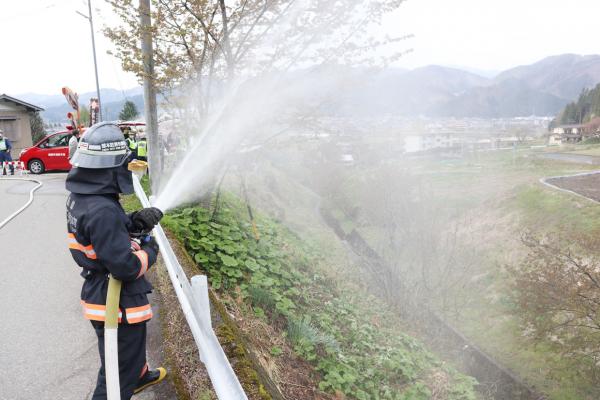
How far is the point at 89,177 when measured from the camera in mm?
2814

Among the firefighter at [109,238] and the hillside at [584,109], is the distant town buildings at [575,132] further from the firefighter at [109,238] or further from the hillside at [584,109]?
the firefighter at [109,238]

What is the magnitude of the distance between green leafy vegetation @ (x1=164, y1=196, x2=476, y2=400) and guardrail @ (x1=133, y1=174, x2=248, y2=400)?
6.44ft

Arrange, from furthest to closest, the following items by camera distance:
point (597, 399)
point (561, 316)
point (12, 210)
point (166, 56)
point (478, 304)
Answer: point (478, 304) → point (561, 316) → point (597, 399) → point (12, 210) → point (166, 56)

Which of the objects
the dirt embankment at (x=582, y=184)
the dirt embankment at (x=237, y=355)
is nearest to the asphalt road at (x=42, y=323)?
the dirt embankment at (x=237, y=355)

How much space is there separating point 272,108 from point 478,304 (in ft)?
58.6

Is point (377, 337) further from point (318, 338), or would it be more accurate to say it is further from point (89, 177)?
point (89, 177)

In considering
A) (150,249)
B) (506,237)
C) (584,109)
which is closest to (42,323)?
(150,249)

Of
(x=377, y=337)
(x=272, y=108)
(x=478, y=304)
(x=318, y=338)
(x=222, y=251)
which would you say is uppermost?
(x=272, y=108)

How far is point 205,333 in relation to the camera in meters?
3.03

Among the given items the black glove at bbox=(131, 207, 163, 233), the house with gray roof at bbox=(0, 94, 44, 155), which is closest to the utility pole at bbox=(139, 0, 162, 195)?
the black glove at bbox=(131, 207, 163, 233)

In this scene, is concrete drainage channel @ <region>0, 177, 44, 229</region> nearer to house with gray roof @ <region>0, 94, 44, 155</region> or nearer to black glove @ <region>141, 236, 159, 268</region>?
black glove @ <region>141, 236, 159, 268</region>

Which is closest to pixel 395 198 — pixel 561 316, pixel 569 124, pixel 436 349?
pixel 561 316

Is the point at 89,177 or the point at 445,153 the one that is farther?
the point at 445,153

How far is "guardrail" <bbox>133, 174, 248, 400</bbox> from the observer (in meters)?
2.46
